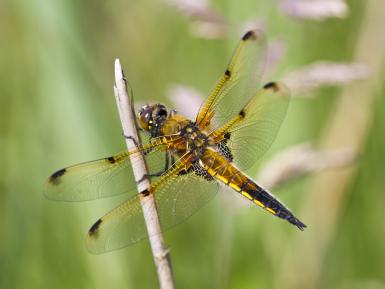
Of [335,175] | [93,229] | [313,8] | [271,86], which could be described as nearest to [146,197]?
[93,229]

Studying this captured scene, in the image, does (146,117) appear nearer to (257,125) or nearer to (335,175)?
(257,125)

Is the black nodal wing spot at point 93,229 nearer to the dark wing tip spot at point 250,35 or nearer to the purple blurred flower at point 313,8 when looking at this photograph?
the dark wing tip spot at point 250,35

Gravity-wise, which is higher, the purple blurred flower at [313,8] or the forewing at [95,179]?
the purple blurred flower at [313,8]

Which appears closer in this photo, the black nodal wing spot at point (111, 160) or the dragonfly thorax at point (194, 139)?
the black nodal wing spot at point (111, 160)

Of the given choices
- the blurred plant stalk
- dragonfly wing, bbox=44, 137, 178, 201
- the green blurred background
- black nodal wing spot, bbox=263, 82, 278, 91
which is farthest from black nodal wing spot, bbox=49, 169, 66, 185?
the blurred plant stalk

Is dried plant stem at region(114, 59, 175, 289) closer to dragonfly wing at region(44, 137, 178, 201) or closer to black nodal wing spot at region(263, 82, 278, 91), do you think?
dragonfly wing at region(44, 137, 178, 201)

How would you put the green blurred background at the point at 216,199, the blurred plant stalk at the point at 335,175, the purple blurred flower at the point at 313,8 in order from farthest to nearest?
the blurred plant stalk at the point at 335,175 → the green blurred background at the point at 216,199 → the purple blurred flower at the point at 313,8

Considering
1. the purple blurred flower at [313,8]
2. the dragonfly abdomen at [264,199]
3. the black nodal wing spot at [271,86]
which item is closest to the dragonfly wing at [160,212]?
the dragonfly abdomen at [264,199]

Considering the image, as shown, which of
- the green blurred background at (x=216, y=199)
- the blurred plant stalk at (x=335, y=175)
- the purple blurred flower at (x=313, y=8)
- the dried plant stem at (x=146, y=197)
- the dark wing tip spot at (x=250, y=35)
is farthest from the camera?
the blurred plant stalk at (x=335, y=175)
